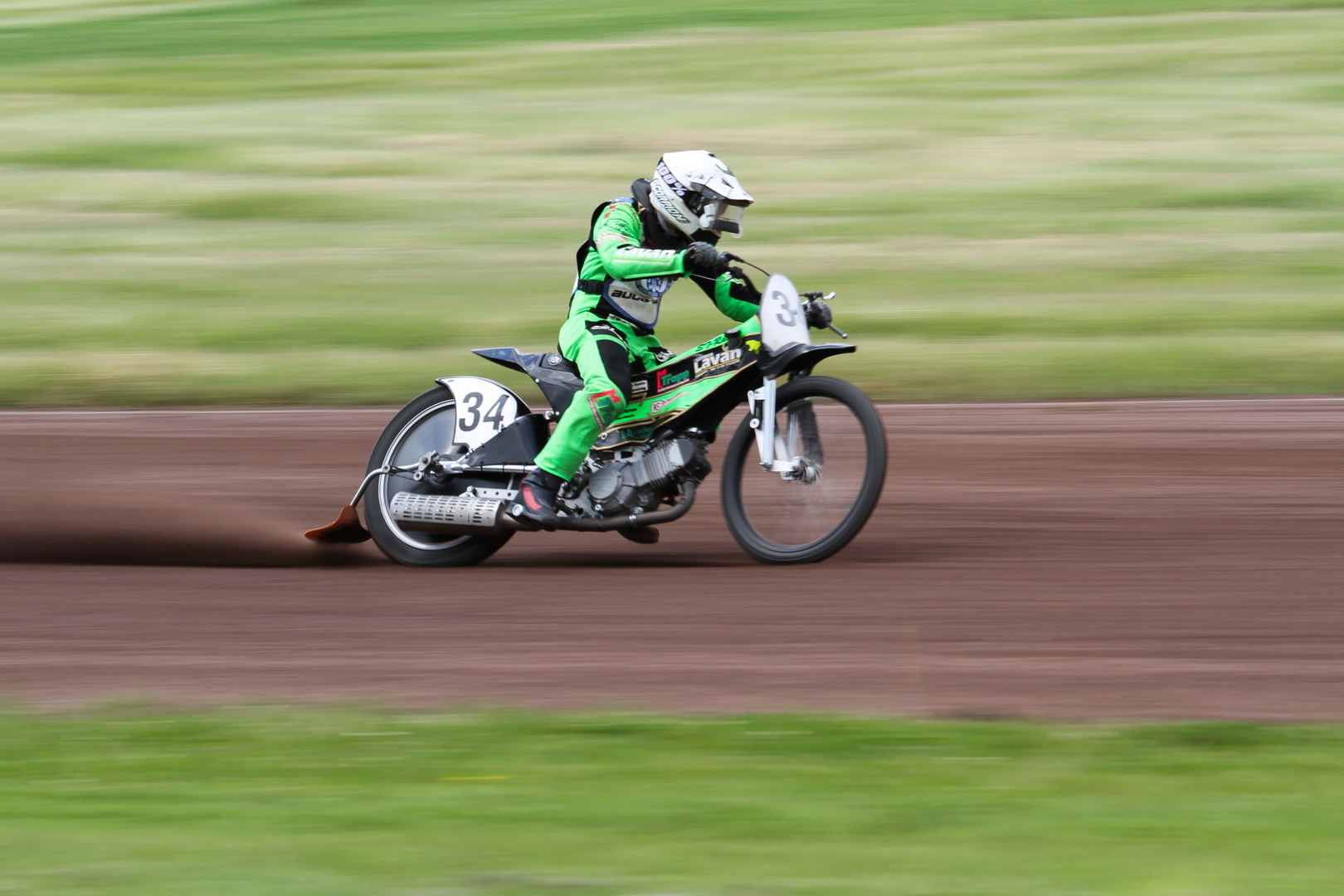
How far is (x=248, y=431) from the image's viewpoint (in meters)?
Result: 12.2

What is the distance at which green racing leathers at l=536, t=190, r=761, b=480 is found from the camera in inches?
317

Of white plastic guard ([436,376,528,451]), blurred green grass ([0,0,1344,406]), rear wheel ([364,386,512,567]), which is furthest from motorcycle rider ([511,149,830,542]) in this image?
blurred green grass ([0,0,1344,406])

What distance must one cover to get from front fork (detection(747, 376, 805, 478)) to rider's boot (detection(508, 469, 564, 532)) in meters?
1.04

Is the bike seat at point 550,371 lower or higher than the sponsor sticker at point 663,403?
higher

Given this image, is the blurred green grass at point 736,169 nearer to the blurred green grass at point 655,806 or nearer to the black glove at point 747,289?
the black glove at point 747,289

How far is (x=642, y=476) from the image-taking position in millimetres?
8242

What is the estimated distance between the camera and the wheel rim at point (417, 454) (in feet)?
28.5

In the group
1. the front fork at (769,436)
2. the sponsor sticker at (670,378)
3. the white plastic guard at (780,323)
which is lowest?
the front fork at (769,436)

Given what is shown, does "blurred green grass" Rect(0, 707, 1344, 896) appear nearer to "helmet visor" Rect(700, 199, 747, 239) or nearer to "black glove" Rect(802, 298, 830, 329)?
"black glove" Rect(802, 298, 830, 329)

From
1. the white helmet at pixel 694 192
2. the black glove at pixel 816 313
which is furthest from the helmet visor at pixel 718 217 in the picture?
the black glove at pixel 816 313

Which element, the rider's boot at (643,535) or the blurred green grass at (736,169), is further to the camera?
the blurred green grass at (736,169)

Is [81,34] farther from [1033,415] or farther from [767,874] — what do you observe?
[767,874]

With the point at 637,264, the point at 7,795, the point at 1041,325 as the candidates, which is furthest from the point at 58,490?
the point at 1041,325

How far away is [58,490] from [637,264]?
3531 mm
